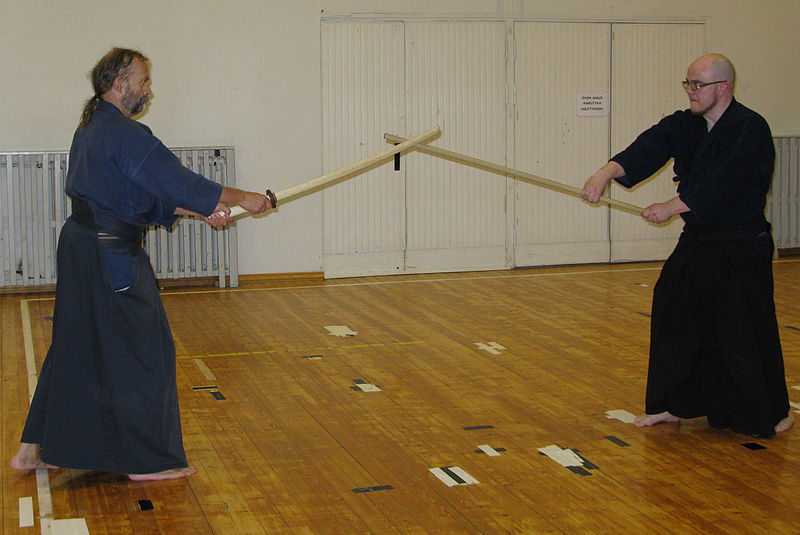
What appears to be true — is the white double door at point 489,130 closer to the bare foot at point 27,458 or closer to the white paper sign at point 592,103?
the white paper sign at point 592,103

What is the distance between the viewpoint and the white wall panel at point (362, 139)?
8.11 metres

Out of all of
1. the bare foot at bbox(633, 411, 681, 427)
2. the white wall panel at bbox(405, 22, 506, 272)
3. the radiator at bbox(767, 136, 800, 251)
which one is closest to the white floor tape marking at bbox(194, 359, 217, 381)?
the bare foot at bbox(633, 411, 681, 427)

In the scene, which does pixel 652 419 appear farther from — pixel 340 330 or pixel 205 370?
pixel 340 330

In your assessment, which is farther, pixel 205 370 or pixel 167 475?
pixel 205 370

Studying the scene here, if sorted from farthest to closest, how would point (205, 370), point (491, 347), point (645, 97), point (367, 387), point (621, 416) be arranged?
point (645, 97) → point (491, 347) → point (205, 370) → point (367, 387) → point (621, 416)

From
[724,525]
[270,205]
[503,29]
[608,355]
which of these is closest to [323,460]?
[270,205]

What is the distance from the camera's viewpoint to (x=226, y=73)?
25.8 feet

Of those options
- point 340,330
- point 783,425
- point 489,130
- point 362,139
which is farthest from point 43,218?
point 783,425

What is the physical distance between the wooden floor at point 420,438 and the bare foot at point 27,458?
4 cm

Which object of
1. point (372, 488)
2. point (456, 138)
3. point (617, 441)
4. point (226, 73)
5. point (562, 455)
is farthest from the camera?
point (456, 138)

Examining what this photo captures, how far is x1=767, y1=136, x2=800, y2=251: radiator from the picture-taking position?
9164 millimetres

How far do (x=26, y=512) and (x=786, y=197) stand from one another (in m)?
8.03

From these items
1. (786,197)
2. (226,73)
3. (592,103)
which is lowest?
(786,197)

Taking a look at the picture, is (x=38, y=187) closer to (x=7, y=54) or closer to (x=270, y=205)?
(x=7, y=54)
